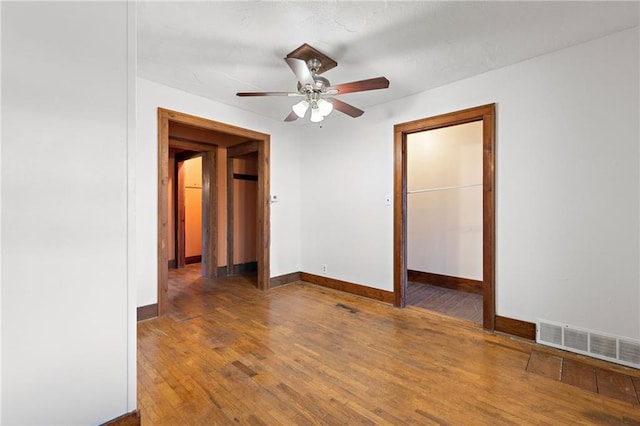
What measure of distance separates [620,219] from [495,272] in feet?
3.25

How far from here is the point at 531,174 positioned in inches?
102

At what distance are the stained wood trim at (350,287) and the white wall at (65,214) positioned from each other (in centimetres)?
284

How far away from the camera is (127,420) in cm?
129

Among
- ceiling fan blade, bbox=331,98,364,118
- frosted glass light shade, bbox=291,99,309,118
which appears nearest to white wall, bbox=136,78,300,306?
frosted glass light shade, bbox=291,99,309,118

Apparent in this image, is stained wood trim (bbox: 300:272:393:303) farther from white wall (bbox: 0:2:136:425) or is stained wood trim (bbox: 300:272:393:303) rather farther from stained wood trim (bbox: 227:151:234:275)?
white wall (bbox: 0:2:136:425)

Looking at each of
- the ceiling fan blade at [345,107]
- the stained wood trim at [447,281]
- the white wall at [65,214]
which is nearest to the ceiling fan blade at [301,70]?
the ceiling fan blade at [345,107]

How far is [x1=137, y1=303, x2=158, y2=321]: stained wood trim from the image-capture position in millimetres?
2998

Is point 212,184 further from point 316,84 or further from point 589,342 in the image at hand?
point 589,342

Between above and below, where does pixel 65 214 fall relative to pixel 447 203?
below

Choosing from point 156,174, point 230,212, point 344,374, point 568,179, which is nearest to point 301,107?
point 156,174

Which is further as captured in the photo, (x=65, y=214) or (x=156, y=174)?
(x=156, y=174)

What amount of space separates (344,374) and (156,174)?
2734mm

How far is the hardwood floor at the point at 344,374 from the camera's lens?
65.1 inches

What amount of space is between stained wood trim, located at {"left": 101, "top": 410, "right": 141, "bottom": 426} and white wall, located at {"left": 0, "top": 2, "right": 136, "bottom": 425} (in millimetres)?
23
